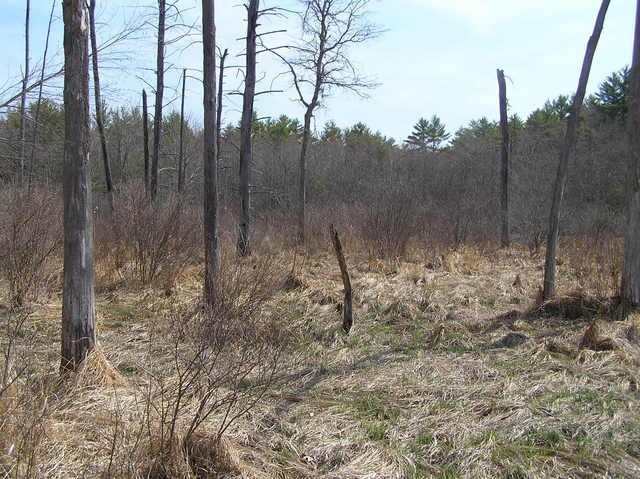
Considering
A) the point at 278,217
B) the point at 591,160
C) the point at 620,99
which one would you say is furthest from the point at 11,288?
the point at 620,99

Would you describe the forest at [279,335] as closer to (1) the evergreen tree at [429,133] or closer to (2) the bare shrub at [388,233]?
(2) the bare shrub at [388,233]

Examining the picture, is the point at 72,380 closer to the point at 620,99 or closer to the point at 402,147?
the point at 620,99

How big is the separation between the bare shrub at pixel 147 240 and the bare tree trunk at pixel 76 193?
393 cm

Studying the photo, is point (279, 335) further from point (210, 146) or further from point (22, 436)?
point (210, 146)

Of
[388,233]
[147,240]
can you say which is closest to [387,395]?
[147,240]

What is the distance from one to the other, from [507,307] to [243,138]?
7.50 m

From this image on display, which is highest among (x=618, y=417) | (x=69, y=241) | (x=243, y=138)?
(x=243, y=138)

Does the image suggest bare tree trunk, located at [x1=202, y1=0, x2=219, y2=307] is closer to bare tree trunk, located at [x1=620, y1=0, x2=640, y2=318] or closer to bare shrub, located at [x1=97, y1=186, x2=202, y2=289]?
bare shrub, located at [x1=97, y1=186, x2=202, y2=289]

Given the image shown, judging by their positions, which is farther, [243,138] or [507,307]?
[243,138]

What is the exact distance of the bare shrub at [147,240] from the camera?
7922mm

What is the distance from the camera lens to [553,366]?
4.86 metres

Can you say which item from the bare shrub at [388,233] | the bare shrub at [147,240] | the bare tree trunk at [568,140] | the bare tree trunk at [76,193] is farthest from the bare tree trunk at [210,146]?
the bare shrub at [388,233]

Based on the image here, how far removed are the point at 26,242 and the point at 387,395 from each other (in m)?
4.80

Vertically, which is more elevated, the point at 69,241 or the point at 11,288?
the point at 69,241
